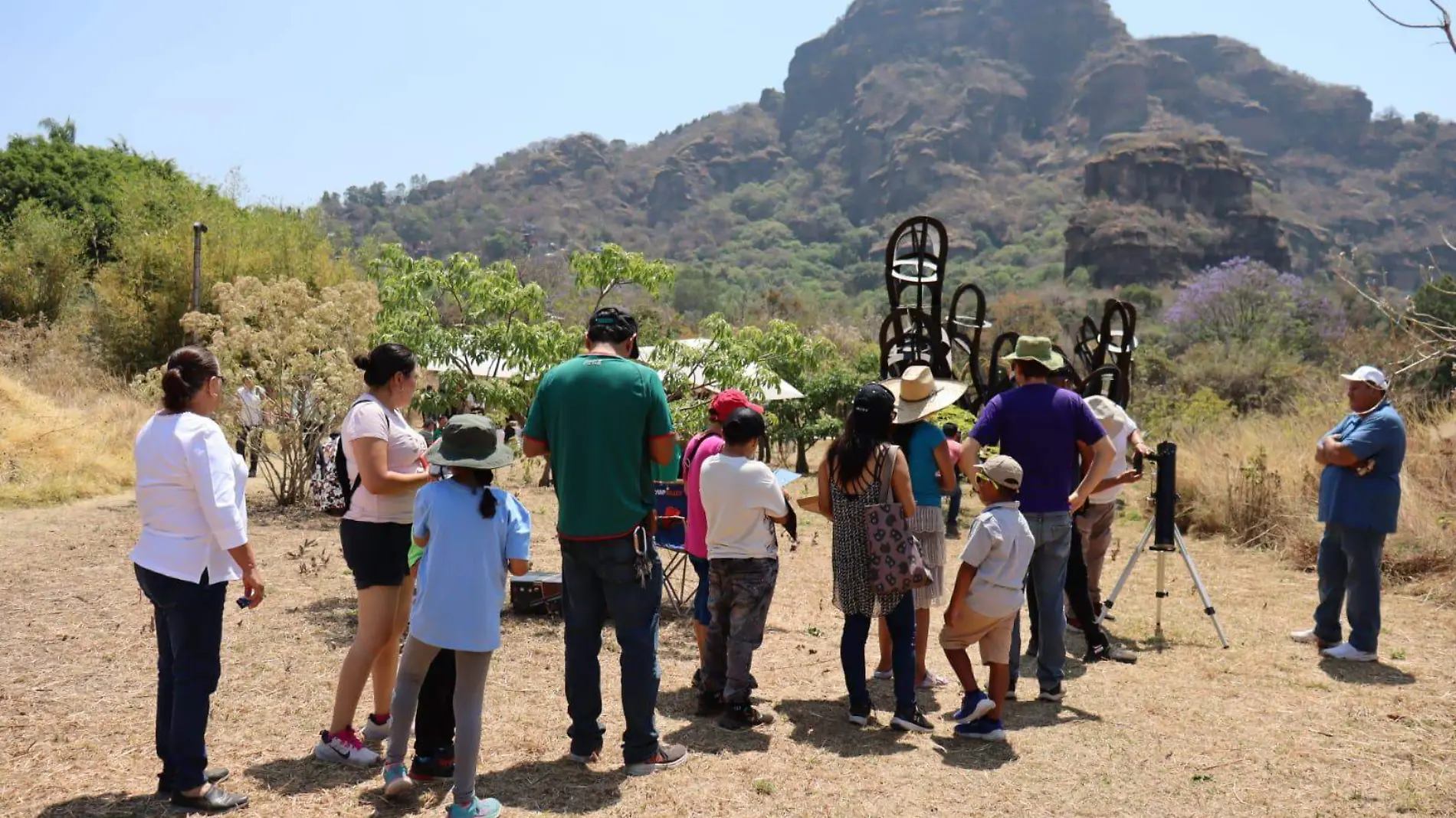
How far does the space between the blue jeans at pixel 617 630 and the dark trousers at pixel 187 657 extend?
1.30 meters

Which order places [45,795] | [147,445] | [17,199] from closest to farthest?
[147,445] → [45,795] → [17,199]

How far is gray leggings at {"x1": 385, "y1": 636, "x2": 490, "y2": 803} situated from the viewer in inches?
162

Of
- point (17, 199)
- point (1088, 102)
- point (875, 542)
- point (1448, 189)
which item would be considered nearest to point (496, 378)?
point (875, 542)

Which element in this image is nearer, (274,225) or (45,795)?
(45,795)

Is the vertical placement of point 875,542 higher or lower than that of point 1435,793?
Result: higher

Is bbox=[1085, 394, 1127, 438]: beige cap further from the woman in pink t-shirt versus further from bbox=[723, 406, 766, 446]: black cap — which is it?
bbox=[723, 406, 766, 446]: black cap

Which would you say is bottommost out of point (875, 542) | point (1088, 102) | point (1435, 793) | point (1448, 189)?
point (1435, 793)

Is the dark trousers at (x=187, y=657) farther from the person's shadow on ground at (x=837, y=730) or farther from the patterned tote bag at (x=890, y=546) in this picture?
the patterned tote bag at (x=890, y=546)

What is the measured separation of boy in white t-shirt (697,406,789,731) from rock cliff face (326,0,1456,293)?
372 feet

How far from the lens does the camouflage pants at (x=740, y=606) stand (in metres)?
5.31

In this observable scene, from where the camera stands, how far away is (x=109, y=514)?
12.0 m

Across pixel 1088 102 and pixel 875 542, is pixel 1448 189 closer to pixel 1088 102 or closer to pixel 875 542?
pixel 1088 102

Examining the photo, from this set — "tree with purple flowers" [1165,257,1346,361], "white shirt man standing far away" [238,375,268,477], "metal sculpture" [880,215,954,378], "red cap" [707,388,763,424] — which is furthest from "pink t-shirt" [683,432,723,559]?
"tree with purple flowers" [1165,257,1346,361]

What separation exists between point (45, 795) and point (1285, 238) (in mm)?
125156
